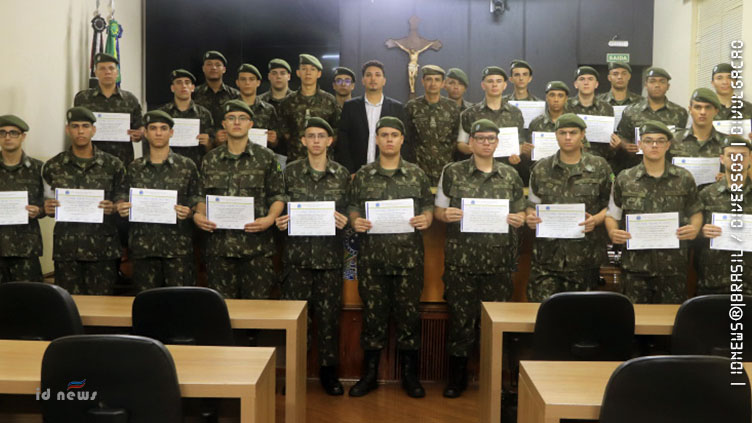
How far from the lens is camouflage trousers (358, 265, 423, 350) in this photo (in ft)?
14.0

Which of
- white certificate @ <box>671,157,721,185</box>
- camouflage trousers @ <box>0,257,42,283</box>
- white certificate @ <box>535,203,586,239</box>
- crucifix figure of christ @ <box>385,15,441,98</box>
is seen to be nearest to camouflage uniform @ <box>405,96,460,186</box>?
white certificate @ <box>535,203,586,239</box>

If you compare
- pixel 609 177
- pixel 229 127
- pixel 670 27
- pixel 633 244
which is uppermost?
pixel 670 27

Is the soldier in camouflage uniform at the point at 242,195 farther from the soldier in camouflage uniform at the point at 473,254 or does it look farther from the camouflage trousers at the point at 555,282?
the camouflage trousers at the point at 555,282

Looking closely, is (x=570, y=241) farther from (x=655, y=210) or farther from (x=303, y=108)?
(x=303, y=108)

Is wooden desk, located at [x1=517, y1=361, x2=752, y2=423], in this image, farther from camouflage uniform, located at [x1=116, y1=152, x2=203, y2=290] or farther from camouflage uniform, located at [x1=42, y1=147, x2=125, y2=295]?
camouflage uniform, located at [x1=42, y1=147, x2=125, y2=295]

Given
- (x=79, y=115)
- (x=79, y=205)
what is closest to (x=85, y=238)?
(x=79, y=205)

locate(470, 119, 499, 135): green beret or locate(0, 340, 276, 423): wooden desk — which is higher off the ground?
locate(470, 119, 499, 135): green beret

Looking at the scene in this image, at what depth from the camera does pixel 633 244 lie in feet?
13.0

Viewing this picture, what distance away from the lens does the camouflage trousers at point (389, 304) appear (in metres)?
4.28

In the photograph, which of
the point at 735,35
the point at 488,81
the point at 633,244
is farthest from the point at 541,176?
the point at 735,35

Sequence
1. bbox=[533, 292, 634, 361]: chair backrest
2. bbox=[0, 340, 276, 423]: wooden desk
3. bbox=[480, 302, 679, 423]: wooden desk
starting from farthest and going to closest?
bbox=[480, 302, 679, 423]: wooden desk → bbox=[533, 292, 634, 361]: chair backrest → bbox=[0, 340, 276, 423]: wooden desk

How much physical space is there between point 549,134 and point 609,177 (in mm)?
896

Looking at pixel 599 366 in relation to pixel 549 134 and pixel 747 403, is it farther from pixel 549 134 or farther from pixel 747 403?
pixel 549 134

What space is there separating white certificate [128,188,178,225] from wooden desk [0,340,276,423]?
178 centimetres
